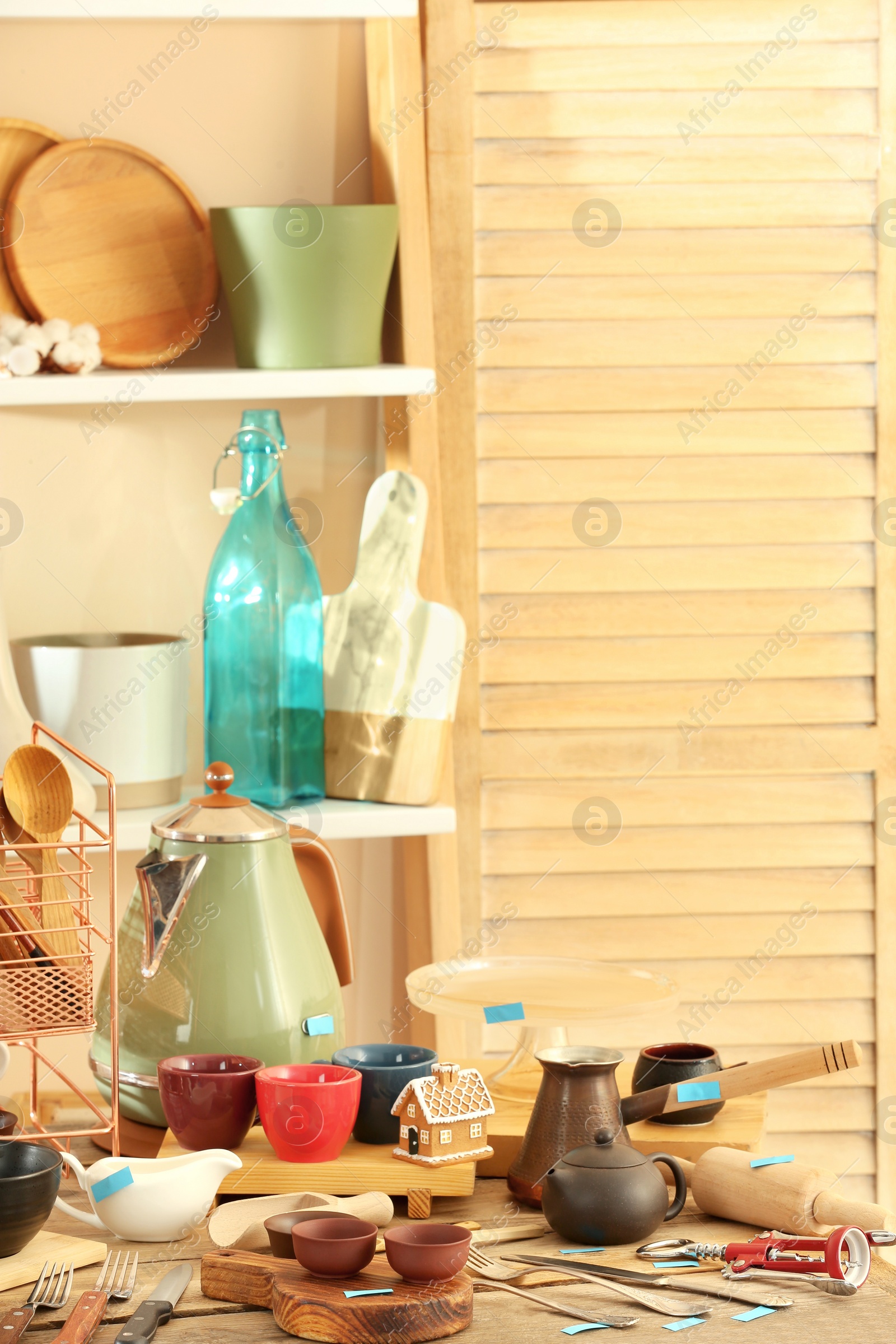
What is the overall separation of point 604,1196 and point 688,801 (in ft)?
2.67

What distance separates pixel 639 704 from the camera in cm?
174

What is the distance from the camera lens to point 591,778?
174 centimetres

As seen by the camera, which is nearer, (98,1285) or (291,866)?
(98,1285)

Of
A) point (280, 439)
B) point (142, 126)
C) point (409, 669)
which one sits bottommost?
point (409, 669)

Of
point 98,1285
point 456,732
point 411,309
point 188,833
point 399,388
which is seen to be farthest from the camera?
point 456,732

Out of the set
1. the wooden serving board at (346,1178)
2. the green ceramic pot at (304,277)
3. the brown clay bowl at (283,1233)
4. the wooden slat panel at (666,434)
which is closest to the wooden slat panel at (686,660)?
the wooden slat panel at (666,434)

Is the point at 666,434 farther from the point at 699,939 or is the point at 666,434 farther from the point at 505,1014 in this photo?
the point at 505,1014

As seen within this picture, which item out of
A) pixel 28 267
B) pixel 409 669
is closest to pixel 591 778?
pixel 409 669

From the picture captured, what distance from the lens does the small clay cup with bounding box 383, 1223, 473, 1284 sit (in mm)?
882

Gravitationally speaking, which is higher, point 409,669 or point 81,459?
point 81,459

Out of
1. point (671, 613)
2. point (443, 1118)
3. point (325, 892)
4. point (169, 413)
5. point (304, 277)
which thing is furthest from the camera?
point (671, 613)

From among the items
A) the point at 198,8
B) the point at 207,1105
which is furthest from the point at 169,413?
the point at 207,1105

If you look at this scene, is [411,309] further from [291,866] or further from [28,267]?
[291,866]

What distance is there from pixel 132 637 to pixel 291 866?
1.56ft
